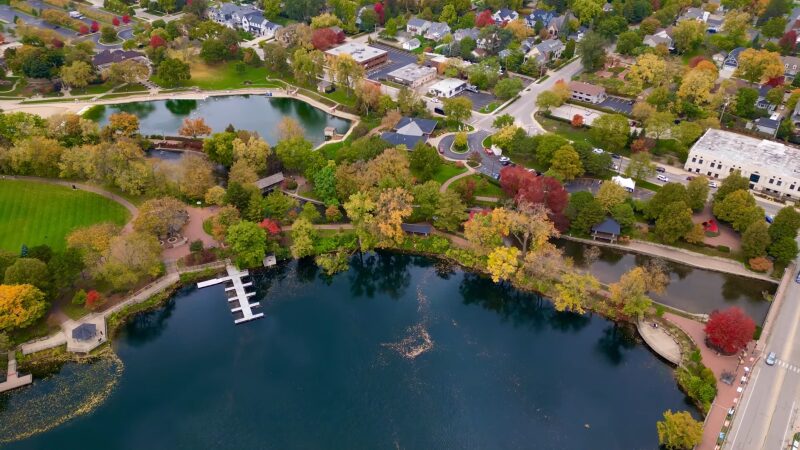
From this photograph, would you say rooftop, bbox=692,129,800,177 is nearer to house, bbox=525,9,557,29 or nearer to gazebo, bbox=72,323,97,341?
house, bbox=525,9,557,29

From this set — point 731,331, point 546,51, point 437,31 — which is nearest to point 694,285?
point 731,331

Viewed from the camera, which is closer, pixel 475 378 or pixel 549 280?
pixel 475 378

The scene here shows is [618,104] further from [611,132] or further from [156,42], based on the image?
[156,42]

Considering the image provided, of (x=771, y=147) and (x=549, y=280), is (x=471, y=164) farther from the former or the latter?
(x=771, y=147)

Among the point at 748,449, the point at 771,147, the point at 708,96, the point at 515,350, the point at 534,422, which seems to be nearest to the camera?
the point at 748,449

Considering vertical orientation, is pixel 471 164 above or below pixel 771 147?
below

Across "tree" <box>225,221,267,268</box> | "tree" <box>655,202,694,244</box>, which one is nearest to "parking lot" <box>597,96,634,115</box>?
"tree" <box>655,202,694,244</box>

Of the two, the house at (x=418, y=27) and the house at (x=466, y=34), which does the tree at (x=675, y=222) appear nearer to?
the house at (x=466, y=34)

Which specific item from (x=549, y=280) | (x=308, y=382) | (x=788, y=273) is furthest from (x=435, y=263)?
(x=788, y=273)
